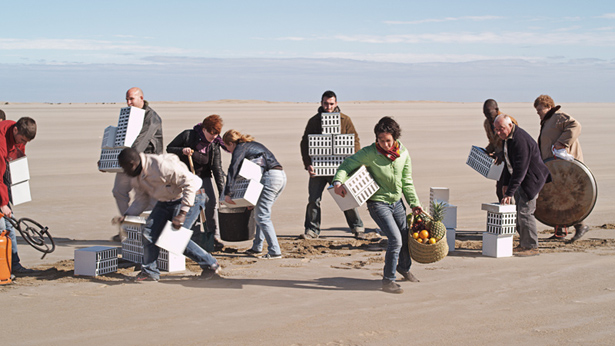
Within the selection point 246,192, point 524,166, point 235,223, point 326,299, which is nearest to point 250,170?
point 246,192

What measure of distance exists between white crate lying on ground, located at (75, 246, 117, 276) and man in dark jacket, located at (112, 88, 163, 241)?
1.59 meters

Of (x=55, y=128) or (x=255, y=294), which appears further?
(x=55, y=128)

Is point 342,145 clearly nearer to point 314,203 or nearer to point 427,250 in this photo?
point 314,203

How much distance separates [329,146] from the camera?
10305 millimetres

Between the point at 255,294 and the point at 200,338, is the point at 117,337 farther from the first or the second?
the point at 255,294

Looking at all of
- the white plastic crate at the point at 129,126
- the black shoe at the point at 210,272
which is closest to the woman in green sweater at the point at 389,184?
the black shoe at the point at 210,272

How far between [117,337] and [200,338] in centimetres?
73

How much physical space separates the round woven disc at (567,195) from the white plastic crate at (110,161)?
20.2ft

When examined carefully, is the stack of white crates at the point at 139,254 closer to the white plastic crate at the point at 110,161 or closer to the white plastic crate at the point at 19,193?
the white plastic crate at the point at 110,161

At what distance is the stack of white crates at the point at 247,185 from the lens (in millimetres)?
8742

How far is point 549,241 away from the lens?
1021cm

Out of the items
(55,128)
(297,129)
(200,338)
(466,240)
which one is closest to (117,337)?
(200,338)

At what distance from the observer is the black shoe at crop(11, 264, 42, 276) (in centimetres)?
811

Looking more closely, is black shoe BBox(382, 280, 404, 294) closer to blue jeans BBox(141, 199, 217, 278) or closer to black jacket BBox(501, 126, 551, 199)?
blue jeans BBox(141, 199, 217, 278)
